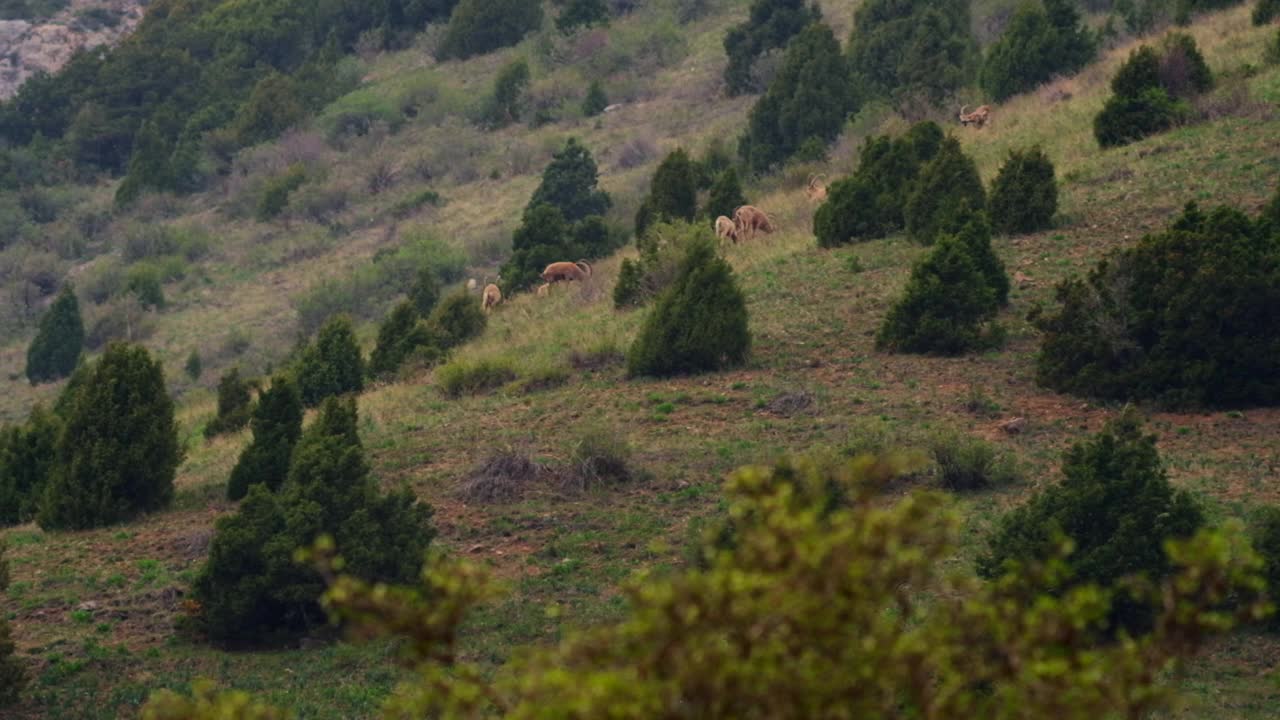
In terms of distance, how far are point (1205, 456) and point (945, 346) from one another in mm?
4331

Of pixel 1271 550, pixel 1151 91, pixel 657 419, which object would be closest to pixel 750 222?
pixel 1151 91

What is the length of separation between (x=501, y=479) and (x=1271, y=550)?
6.98 m

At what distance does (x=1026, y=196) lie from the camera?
21.7 metres

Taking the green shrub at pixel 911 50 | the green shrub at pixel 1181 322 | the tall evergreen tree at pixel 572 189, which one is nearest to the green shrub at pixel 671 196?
the green shrub at pixel 911 50

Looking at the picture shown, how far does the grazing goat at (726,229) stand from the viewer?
85.9 ft

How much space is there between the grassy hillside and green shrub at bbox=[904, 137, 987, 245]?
59 cm

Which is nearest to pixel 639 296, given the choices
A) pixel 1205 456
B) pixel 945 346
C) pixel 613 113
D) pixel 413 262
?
pixel 945 346

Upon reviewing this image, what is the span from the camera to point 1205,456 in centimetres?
1446

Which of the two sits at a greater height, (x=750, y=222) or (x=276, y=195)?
(x=276, y=195)

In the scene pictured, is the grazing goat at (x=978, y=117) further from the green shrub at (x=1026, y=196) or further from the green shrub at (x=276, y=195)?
the green shrub at (x=276, y=195)

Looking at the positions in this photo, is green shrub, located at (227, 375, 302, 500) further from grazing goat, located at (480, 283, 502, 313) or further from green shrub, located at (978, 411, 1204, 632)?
grazing goat, located at (480, 283, 502, 313)

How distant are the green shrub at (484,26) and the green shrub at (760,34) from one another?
35.4 feet

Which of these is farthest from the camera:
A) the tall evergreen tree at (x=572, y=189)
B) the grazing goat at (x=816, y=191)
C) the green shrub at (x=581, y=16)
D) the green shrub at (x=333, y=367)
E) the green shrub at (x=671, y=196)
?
the green shrub at (x=581, y=16)

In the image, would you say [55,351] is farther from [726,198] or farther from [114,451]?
[114,451]
